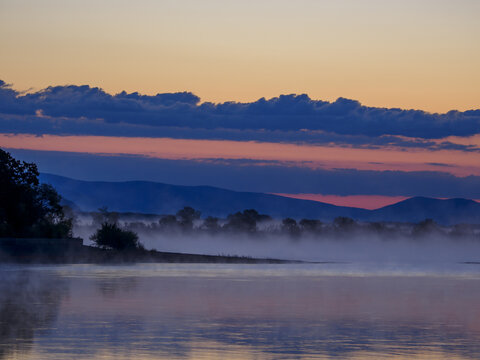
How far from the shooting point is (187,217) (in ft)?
613

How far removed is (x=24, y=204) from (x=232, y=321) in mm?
54769

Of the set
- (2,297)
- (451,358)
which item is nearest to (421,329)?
(451,358)

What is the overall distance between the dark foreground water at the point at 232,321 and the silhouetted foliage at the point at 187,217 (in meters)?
137

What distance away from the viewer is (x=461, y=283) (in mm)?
48219

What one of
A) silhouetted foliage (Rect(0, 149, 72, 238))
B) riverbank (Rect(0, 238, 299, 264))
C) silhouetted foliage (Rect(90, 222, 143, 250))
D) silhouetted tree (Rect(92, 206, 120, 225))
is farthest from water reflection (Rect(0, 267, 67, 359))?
silhouetted tree (Rect(92, 206, 120, 225))

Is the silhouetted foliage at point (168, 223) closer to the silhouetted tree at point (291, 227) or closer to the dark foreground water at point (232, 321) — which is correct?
the silhouetted tree at point (291, 227)

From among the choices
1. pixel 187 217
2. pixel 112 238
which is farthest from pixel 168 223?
pixel 112 238

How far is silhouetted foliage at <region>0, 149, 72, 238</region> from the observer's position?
76312mm

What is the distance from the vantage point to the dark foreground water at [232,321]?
19.8 meters

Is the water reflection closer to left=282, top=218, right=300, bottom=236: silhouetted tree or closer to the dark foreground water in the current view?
the dark foreground water

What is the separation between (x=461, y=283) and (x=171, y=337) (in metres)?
29.9

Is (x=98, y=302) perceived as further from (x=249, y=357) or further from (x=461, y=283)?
(x=461, y=283)

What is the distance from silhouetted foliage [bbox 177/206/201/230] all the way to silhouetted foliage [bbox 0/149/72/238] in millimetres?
96002

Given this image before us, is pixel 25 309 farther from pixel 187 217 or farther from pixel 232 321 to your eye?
pixel 187 217
